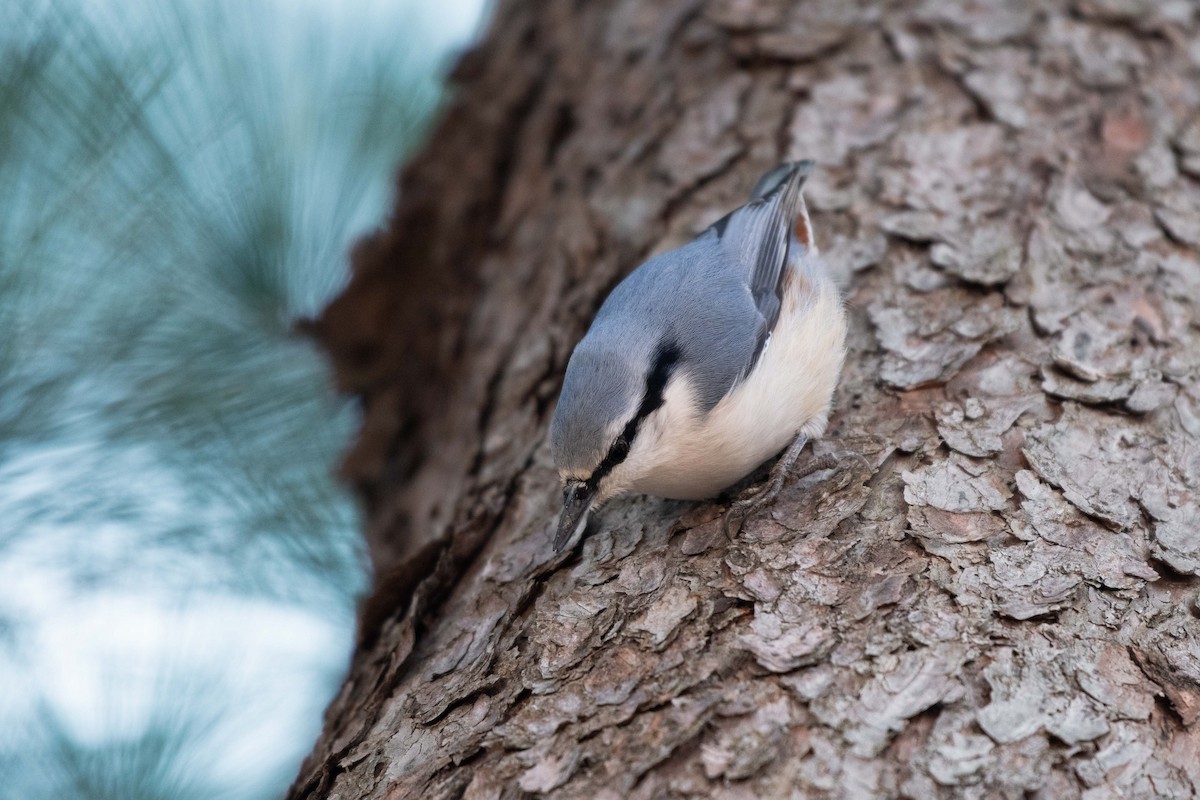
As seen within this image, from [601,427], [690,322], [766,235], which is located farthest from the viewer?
[766,235]

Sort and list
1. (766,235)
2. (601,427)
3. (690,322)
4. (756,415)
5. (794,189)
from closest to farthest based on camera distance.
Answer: (601,427) < (756,415) < (690,322) < (766,235) < (794,189)

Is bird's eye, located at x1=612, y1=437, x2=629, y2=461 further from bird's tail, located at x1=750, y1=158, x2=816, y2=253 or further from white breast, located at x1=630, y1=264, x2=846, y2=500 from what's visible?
bird's tail, located at x1=750, y1=158, x2=816, y2=253

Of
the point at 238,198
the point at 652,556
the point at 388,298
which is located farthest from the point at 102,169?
the point at 652,556

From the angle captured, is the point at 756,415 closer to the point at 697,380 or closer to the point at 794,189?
the point at 697,380

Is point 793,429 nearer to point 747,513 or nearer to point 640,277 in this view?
point 747,513

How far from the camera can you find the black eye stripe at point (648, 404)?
2.08 metres

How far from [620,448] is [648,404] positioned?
117 millimetres

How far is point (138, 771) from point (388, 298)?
1745 mm

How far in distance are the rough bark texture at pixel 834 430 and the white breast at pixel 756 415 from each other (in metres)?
0.09

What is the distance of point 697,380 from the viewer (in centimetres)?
219

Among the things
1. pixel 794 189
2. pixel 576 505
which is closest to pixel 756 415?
pixel 576 505

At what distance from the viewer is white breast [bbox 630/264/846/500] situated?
212 cm

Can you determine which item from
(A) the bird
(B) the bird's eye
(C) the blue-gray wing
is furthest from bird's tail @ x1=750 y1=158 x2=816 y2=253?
(B) the bird's eye

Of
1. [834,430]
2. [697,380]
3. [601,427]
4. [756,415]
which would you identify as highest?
[601,427]
